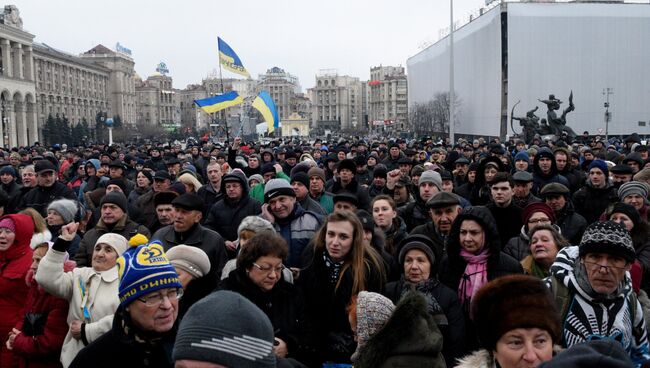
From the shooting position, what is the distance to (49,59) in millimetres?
81750

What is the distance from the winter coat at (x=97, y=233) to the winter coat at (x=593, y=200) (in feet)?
17.1

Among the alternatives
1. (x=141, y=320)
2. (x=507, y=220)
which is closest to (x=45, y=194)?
(x=507, y=220)

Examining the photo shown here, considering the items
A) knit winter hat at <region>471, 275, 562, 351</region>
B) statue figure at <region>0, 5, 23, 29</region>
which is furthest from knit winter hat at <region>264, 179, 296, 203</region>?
statue figure at <region>0, 5, 23, 29</region>

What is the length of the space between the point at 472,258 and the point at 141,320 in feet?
7.37

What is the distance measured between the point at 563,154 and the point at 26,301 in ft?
24.5

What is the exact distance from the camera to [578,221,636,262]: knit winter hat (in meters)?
3.15

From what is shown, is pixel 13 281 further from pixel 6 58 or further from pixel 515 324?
pixel 6 58

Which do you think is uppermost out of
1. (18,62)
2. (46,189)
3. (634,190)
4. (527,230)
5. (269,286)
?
(18,62)

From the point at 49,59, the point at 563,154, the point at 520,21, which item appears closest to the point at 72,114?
the point at 49,59

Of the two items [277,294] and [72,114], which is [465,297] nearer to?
[277,294]

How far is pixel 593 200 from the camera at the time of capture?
24.5 feet

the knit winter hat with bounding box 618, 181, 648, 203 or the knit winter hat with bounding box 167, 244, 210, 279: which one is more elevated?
the knit winter hat with bounding box 618, 181, 648, 203

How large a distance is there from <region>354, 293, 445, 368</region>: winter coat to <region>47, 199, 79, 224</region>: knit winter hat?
3787mm

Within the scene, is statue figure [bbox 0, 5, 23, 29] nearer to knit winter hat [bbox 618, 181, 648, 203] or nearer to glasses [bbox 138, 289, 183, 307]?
knit winter hat [bbox 618, 181, 648, 203]
